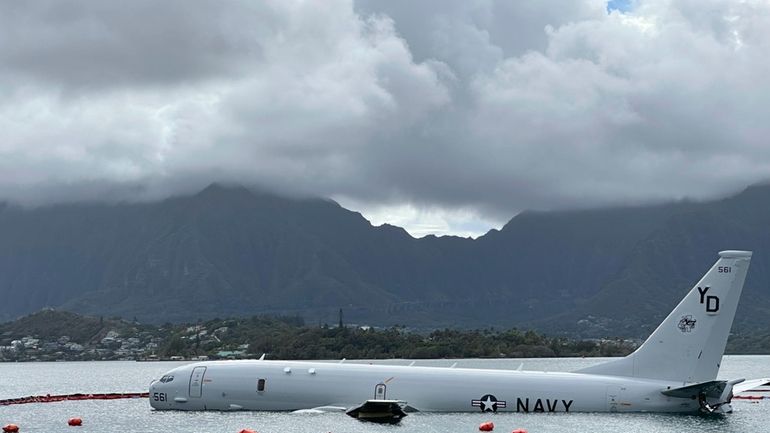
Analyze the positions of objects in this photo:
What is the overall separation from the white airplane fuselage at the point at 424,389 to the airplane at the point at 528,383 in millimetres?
79

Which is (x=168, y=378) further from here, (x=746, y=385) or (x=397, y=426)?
(x=746, y=385)

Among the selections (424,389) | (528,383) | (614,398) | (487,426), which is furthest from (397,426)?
(614,398)

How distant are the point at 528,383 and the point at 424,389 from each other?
27.3 feet

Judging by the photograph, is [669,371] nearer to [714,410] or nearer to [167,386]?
[714,410]

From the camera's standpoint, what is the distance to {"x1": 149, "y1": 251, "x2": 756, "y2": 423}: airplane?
88250 millimetres

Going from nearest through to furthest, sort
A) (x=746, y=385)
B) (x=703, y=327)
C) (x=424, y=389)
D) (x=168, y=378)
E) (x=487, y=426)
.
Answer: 1. (x=487, y=426)
2. (x=703, y=327)
3. (x=746, y=385)
4. (x=424, y=389)
5. (x=168, y=378)

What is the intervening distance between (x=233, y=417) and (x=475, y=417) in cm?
2048

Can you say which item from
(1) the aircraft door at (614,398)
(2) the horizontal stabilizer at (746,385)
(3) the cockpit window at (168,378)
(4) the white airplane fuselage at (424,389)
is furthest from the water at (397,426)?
(3) the cockpit window at (168,378)

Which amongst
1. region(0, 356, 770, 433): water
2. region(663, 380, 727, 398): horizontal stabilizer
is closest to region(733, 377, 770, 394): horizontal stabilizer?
region(663, 380, 727, 398): horizontal stabilizer

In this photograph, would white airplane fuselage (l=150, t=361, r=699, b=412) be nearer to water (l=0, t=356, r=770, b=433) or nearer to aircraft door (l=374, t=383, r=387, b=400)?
aircraft door (l=374, t=383, r=387, b=400)

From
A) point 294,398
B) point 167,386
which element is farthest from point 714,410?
point 167,386

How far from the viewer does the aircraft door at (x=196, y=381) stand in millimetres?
96812

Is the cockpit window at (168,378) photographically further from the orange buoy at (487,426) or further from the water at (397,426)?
the orange buoy at (487,426)

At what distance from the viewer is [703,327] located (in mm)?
88500
